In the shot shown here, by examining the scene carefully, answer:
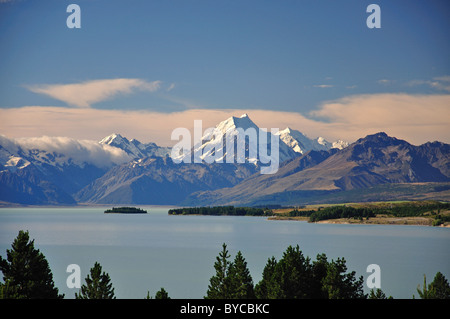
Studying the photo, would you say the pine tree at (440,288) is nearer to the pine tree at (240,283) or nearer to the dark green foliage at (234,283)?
the pine tree at (240,283)

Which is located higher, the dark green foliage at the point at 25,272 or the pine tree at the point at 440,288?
the dark green foliage at the point at 25,272

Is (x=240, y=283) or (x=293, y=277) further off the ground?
(x=293, y=277)

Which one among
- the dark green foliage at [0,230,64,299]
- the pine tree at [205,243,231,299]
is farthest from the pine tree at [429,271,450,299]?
the dark green foliage at [0,230,64,299]

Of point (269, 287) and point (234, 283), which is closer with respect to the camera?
A: point (269, 287)

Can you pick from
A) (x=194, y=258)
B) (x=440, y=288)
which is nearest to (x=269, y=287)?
(x=440, y=288)

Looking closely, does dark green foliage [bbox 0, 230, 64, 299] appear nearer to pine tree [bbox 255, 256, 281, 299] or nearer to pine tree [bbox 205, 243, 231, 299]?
pine tree [bbox 205, 243, 231, 299]

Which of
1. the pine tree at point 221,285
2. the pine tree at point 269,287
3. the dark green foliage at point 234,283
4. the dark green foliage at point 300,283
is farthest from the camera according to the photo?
the pine tree at point 221,285

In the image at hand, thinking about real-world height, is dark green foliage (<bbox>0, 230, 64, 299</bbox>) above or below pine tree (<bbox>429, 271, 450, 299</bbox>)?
above

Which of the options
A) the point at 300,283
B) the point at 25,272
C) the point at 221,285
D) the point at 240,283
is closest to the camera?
the point at 25,272

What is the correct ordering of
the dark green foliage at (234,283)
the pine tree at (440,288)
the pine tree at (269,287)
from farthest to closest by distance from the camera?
the pine tree at (440,288) < the dark green foliage at (234,283) < the pine tree at (269,287)

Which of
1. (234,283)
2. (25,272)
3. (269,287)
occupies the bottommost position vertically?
(269,287)

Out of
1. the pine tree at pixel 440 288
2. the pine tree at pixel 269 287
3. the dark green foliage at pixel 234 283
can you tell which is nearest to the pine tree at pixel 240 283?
the dark green foliage at pixel 234 283

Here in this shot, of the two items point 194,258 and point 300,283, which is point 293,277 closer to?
point 300,283
